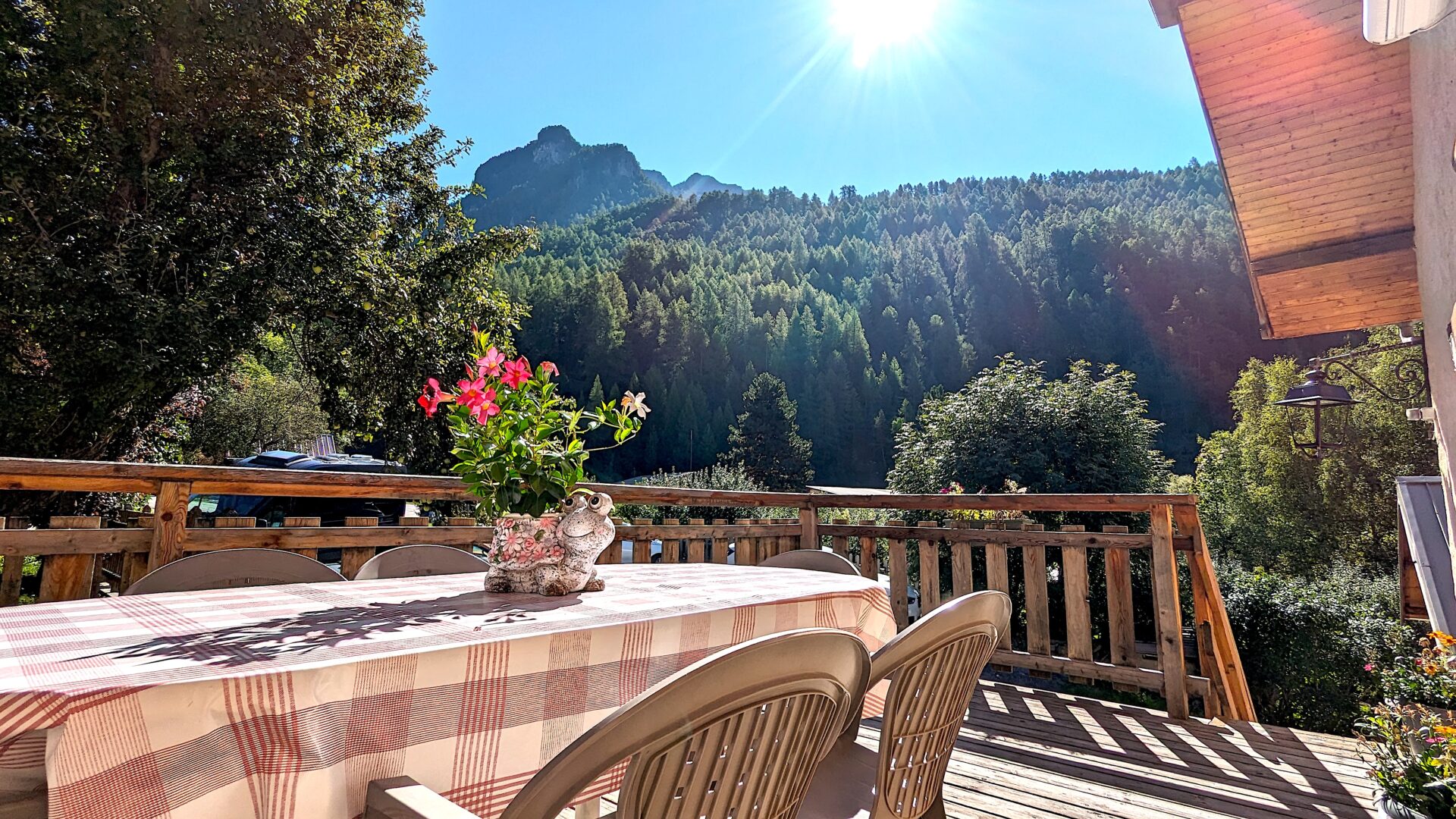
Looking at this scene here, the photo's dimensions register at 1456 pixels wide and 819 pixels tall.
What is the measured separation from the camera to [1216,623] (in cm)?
293

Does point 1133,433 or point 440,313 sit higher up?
point 440,313

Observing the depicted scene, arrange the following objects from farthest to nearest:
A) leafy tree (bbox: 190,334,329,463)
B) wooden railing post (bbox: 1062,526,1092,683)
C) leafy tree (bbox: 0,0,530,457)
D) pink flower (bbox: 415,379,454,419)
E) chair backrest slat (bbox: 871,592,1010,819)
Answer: leafy tree (bbox: 190,334,329,463) < leafy tree (bbox: 0,0,530,457) < wooden railing post (bbox: 1062,526,1092,683) < pink flower (bbox: 415,379,454,419) < chair backrest slat (bbox: 871,592,1010,819)

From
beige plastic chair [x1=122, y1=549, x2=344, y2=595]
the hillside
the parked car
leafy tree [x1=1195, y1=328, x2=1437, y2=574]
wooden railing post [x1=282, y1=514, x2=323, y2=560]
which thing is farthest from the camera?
the hillside

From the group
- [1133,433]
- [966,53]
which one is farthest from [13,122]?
[966,53]

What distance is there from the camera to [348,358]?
31.3 feet

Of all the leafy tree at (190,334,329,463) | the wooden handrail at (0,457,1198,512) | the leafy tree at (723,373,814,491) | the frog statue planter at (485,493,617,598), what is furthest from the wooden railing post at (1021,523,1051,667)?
the leafy tree at (723,373,814,491)

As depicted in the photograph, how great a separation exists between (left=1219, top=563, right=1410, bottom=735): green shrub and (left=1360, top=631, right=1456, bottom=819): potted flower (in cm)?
464

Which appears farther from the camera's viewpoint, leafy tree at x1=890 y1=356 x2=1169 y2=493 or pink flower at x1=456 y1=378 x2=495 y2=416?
leafy tree at x1=890 y1=356 x2=1169 y2=493

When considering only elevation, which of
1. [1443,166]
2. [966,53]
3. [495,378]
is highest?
[966,53]

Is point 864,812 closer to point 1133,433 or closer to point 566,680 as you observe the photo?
point 566,680

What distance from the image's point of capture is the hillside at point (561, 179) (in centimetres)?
7831

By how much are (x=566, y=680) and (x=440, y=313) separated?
9899mm

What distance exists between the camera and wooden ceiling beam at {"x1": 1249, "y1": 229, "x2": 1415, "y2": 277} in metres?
3.82

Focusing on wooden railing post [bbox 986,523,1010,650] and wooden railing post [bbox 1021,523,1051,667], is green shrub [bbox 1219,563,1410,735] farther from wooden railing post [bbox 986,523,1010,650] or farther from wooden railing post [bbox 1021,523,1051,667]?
wooden railing post [bbox 986,523,1010,650]
